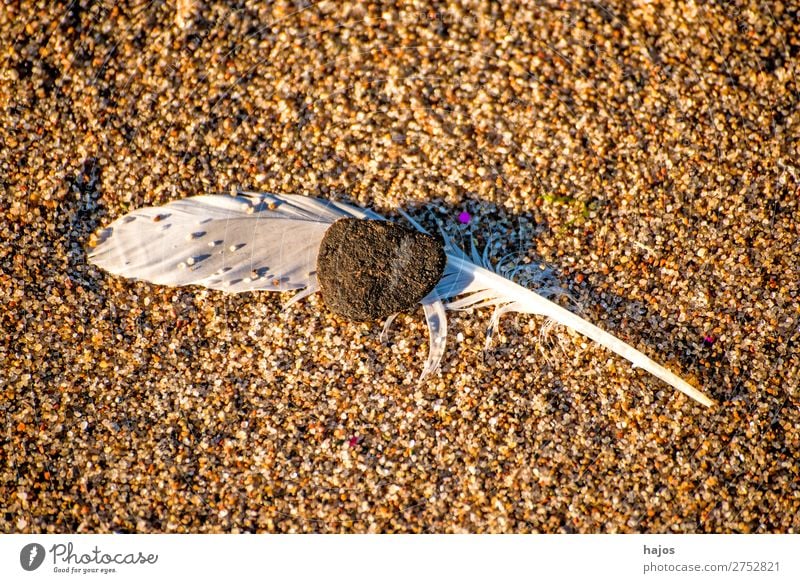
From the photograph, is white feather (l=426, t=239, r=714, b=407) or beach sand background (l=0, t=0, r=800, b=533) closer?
white feather (l=426, t=239, r=714, b=407)

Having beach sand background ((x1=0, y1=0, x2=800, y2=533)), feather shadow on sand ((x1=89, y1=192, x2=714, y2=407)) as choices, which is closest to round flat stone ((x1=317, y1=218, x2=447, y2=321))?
feather shadow on sand ((x1=89, y1=192, x2=714, y2=407))

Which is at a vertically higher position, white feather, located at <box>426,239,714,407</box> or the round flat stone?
the round flat stone

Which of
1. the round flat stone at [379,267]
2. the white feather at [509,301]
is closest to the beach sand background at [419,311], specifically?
the white feather at [509,301]

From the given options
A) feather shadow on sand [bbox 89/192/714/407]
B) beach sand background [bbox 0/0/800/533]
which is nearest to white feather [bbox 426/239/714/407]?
feather shadow on sand [bbox 89/192/714/407]

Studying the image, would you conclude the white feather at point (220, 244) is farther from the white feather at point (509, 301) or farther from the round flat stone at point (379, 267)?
the white feather at point (509, 301)

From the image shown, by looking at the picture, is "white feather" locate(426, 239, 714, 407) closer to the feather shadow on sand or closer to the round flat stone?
the feather shadow on sand

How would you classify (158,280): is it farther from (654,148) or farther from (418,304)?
(654,148)
